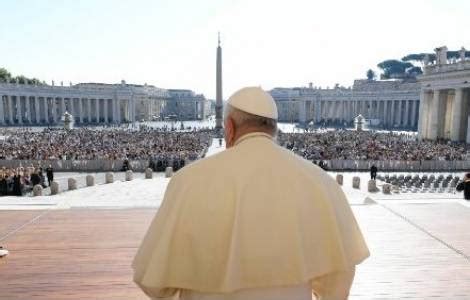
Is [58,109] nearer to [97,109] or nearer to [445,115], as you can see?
[97,109]

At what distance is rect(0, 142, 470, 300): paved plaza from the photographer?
210 inches

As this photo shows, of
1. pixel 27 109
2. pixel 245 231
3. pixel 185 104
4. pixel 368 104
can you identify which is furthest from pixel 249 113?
pixel 185 104

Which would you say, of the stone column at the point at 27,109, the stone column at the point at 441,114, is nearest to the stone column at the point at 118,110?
the stone column at the point at 27,109

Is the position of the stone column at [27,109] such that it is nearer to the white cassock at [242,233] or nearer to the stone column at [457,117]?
the stone column at [457,117]

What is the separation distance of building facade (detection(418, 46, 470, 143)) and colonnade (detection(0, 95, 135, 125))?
86.1m

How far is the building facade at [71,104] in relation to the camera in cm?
9369

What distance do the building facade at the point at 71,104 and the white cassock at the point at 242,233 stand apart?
10120 centimetres

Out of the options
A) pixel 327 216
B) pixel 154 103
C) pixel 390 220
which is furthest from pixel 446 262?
pixel 154 103

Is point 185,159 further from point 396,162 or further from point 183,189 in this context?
point 183,189

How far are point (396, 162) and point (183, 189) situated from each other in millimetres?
30380

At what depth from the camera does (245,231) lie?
1896 mm

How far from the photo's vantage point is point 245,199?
1.91 m

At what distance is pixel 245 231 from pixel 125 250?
5.46m

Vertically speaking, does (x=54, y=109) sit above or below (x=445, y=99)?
below
